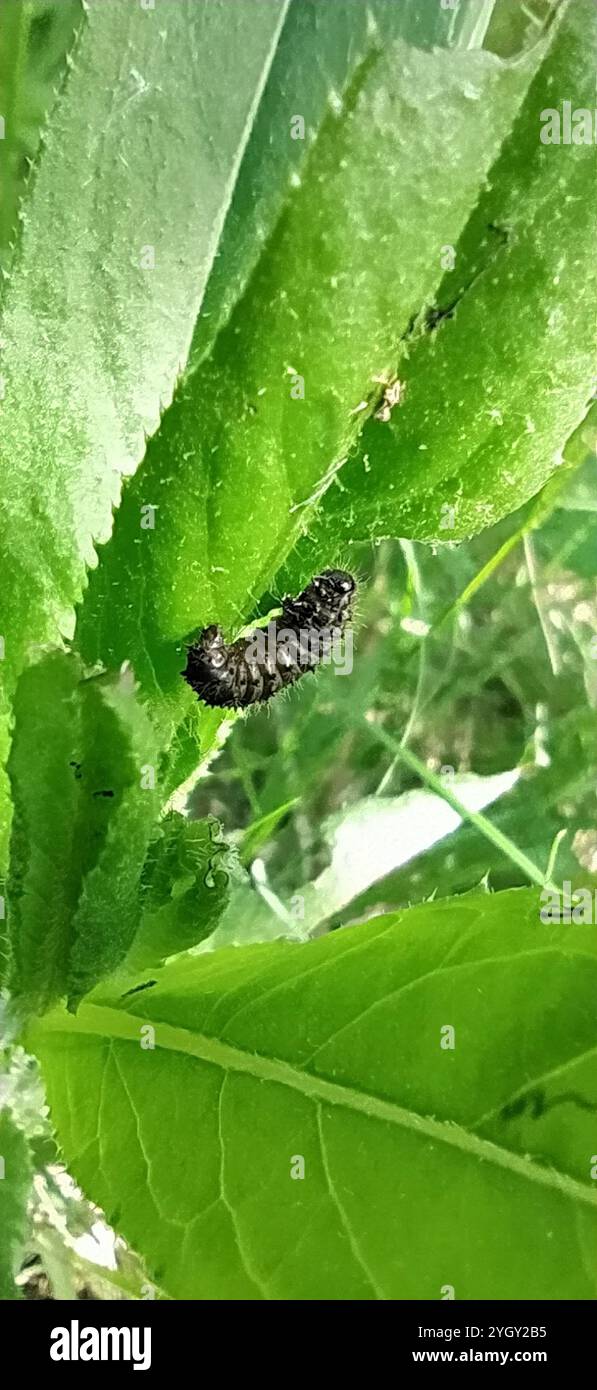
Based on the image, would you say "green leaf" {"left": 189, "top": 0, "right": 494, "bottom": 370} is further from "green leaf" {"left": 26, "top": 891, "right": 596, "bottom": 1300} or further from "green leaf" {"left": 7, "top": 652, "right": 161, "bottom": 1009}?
"green leaf" {"left": 26, "top": 891, "right": 596, "bottom": 1300}

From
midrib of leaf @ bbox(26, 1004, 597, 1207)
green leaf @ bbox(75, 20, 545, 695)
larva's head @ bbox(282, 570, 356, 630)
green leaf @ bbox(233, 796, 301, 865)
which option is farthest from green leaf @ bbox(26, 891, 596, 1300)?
green leaf @ bbox(233, 796, 301, 865)

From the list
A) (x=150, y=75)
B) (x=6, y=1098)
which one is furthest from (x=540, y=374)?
(x=6, y=1098)

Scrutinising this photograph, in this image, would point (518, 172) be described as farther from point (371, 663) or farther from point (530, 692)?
point (530, 692)

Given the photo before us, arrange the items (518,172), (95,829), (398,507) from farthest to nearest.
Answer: (398,507)
(518,172)
(95,829)

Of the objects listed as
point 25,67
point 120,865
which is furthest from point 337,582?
point 120,865

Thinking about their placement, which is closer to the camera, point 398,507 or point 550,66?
point 550,66
